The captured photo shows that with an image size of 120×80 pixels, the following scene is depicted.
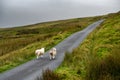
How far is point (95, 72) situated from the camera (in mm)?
14492

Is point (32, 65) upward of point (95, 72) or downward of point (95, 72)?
downward

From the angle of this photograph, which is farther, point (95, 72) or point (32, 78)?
point (32, 78)

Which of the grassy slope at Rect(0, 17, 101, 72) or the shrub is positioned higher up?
the shrub

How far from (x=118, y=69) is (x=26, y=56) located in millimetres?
16326

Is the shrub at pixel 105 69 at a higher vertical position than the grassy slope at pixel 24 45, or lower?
higher

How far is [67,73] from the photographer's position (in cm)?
1759

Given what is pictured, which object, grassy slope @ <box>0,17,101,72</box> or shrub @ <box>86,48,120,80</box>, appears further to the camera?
grassy slope @ <box>0,17,101,72</box>

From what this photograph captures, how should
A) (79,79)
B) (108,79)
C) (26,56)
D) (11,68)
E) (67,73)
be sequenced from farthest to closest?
(26,56)
(11,68)
(67,73)
(79,79)
(108,79)

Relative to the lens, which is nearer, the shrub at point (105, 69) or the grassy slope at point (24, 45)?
the shrub at point (105, 69)

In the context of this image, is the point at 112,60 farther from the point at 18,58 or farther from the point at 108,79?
the point at 18,58

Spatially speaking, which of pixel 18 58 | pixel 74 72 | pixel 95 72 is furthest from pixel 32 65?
pixel 95 72

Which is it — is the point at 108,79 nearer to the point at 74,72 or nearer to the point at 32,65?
the point at 74,72

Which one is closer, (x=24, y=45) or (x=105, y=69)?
(x=105, y=69)

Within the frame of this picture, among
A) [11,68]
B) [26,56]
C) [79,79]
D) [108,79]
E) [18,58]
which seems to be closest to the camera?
[108,79]
